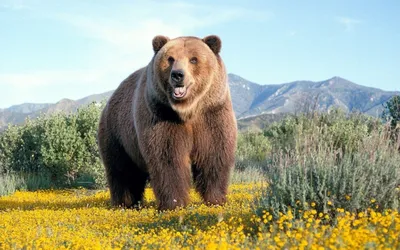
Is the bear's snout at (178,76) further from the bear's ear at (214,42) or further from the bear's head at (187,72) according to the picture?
the bear's ear at (214,42)

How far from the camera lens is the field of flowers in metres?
5.07

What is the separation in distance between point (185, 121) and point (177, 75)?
2.95 feet

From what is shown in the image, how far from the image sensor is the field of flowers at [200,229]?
5.07 m

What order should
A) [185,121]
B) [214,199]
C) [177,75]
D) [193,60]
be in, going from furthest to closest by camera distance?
1. [214,199]
2. [185,121]
3. [193,60]
4. [177,75]

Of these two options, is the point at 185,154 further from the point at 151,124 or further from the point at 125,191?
the point at 125,191

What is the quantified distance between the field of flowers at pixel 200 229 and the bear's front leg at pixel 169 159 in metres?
0.37

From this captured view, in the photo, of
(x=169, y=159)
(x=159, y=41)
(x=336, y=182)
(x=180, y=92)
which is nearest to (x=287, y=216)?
(x=336, y=182)

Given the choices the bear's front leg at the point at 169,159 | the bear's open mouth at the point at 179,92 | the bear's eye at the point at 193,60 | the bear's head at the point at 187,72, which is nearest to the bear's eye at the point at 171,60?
the bear's head at the point at 187,72

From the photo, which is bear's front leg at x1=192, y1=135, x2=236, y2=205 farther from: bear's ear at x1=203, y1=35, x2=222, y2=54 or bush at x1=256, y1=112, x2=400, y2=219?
bush at x1=256, y1=112, x2=400, y2=219

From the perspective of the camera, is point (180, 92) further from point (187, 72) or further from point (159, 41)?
point (159, 41)

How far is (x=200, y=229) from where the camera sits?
707cm

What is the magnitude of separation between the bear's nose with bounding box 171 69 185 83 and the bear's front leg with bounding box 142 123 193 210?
0.88 m

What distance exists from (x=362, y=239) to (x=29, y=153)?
63.6ft

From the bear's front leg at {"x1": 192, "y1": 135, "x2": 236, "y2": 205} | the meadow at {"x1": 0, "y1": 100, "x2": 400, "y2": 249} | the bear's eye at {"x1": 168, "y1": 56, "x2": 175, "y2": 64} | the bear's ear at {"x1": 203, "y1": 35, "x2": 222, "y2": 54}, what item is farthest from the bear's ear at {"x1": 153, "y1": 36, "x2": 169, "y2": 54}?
the meadow at {"x1": 0, "y1": 100, "x2": 400, "y2": 249}
